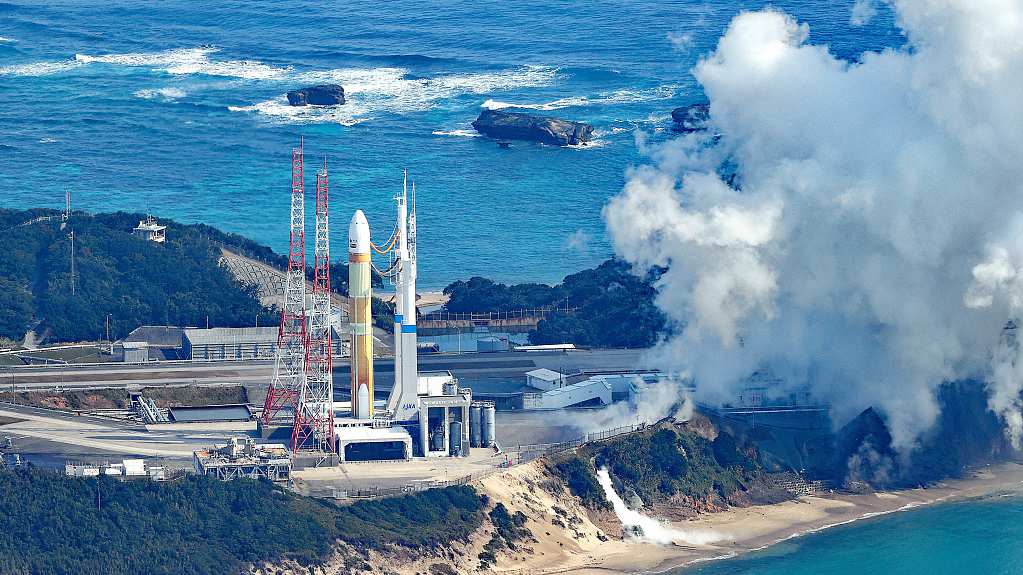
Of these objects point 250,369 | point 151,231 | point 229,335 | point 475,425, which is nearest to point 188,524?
point 475,425

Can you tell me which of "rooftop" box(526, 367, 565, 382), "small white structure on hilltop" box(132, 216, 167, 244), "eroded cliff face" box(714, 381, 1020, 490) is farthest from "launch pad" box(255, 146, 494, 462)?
"small white structure on hilltop" box(132, 216, 167, 244)

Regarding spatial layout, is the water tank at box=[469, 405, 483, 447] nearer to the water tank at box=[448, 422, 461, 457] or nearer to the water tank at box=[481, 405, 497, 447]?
the water tank at box=[481, 405, 497, 447]

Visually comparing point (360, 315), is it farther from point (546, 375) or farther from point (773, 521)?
point (773, 521)

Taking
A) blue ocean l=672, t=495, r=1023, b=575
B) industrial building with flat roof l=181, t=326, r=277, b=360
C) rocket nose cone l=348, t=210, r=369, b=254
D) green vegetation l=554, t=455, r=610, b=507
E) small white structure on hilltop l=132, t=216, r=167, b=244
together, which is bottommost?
blue ocean l=672, t=495, r=1023, b=575

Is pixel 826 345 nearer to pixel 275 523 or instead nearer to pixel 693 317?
pixel 693 317

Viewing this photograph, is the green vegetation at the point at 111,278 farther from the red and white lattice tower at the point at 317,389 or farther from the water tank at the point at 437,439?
the water tank at the point at 437,439

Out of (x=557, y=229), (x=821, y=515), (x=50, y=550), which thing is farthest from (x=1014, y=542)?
(x=557, y=229)
